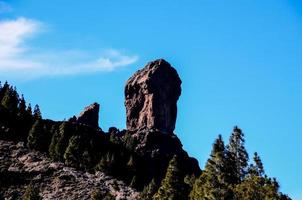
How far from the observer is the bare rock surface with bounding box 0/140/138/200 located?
10106cm

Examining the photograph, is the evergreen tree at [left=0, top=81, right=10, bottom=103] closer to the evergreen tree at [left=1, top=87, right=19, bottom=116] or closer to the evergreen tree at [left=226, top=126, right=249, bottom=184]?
the evergreen tree at [left=1, top=87, right=19, bottom=116]

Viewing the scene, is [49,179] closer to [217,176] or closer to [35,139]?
[35,139]

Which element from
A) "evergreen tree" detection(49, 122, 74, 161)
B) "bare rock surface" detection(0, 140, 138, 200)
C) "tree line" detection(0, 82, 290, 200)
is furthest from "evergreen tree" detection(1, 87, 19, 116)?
"bare rock surface" detection(0, 140, 138, 200)

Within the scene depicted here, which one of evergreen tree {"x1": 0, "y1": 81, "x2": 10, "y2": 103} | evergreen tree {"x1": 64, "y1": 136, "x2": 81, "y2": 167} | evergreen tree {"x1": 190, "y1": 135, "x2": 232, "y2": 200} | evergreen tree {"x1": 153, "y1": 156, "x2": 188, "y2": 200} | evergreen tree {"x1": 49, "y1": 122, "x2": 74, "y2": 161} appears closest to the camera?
evergreen tree {"x1": 190, "y1": 135, "x2": 232, "y2": 200}

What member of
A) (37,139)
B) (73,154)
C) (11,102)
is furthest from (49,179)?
(11,102)

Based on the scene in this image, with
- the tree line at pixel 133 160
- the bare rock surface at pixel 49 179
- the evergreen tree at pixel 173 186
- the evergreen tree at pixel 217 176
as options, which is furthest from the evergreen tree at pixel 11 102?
the evergreen tree at pixel 217 176

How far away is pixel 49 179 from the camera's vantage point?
354 ft

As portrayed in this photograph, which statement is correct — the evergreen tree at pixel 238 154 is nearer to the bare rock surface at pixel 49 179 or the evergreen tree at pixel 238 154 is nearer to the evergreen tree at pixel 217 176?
the evergreen tree at pixel 217 176

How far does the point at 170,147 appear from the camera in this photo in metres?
195

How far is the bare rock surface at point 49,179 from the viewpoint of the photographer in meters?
101

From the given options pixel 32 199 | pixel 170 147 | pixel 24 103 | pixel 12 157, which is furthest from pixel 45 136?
pixel 170 147

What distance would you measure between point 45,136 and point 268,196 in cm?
8102

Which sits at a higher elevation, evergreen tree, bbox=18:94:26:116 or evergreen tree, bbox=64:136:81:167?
evergreen tree, bbox=18:94:26:116

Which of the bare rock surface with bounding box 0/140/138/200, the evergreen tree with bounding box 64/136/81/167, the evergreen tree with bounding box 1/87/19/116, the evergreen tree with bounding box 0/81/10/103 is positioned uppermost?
the evergreen tree with bounding box 0/81/10/103
